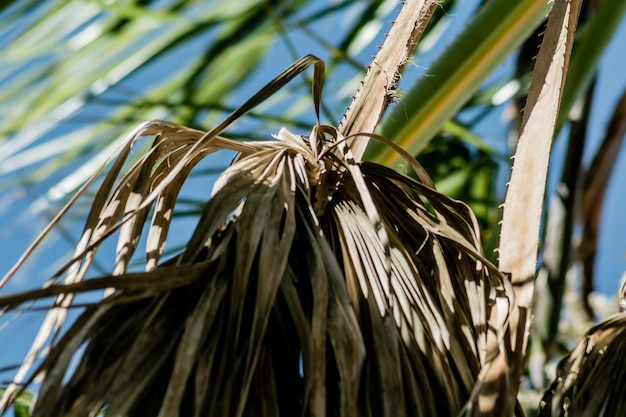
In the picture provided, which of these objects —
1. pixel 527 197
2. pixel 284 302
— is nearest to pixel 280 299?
pixel 284 302

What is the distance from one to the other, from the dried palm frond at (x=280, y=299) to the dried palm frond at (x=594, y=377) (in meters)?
0.06

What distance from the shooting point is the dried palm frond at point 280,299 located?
0.43 m

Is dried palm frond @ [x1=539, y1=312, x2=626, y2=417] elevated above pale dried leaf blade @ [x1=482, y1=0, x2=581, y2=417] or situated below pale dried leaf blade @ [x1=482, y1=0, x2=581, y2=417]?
below

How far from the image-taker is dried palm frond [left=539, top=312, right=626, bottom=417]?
519 millimetres

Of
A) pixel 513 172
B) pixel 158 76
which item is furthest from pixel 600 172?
pixel 513 172

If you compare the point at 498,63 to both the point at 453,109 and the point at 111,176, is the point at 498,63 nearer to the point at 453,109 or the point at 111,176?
the point at 453,109

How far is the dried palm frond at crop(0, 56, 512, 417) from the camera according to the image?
425mm

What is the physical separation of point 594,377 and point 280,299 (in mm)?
182

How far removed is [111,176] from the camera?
0.56 m

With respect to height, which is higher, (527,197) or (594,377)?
(527,197)

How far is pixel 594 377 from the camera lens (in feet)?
1.75

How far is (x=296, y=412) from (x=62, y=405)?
108mm

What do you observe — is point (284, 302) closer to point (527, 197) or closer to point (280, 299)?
point (280, 299)

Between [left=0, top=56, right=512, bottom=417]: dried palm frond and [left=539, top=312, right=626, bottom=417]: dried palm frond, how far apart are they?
0.06 metres
